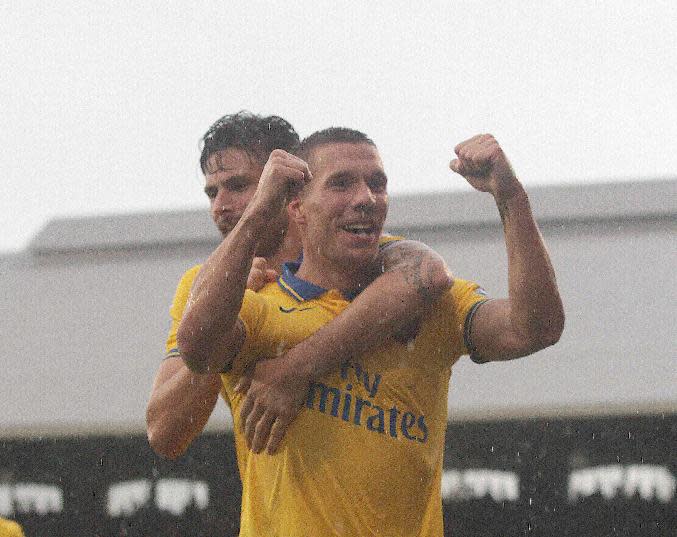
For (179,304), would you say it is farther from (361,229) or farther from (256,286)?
(361,229)

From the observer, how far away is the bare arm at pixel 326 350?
271cm

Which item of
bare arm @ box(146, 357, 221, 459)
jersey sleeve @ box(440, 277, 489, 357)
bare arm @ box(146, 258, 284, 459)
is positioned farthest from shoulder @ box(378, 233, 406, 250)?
bare arm @ box(146, 357, 221, 459)

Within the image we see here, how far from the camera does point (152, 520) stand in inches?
577

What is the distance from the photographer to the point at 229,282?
258 cm

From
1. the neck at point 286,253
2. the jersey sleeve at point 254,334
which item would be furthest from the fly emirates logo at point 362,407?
the neck at point 286,253

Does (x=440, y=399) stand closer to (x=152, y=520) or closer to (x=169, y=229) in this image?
(x=169, y=229)

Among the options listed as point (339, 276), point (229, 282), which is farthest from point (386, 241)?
point (229, 282)

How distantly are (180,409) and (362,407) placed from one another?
524mm

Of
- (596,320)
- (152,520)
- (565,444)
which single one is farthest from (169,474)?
(596,320)

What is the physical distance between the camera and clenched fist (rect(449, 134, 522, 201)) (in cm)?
260

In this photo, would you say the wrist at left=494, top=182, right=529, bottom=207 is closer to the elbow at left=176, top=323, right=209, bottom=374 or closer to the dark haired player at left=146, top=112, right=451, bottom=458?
the dark haired player at left=146, top=112, right=451, bottom=458

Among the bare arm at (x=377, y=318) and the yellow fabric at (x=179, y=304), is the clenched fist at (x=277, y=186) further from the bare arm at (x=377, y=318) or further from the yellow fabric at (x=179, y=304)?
the yellow fabric at (x=179, y=304)

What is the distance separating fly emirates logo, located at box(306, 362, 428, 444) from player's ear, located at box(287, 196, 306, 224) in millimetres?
448

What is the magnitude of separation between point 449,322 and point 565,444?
36.5ft
